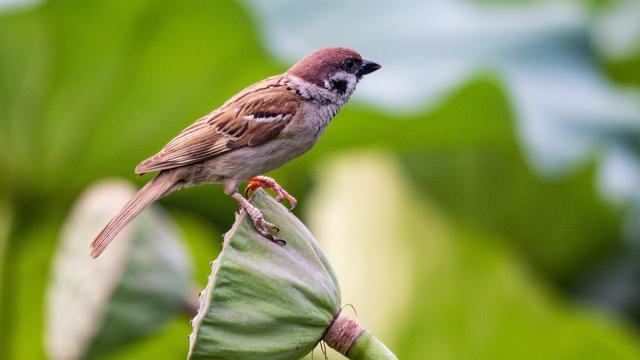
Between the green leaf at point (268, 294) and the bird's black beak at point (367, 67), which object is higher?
the bird's black beak at point (367, 67)

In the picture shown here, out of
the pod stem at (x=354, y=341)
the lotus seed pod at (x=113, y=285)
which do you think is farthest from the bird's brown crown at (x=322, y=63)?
the lotus seed pod at (x=113, y=285)

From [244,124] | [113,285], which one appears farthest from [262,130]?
[113,285]

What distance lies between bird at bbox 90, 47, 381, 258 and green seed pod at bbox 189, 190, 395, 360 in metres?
0.04

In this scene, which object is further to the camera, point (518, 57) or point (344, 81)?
point (518, 57)

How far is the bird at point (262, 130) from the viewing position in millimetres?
1783

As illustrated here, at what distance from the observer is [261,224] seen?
170cm

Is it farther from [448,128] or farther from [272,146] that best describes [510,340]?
[272,146]

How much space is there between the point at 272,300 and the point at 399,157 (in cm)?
346

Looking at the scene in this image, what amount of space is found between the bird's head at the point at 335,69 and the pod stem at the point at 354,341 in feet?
1.12

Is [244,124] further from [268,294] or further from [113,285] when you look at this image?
[113,285]

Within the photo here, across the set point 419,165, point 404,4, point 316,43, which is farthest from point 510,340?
point 404,4

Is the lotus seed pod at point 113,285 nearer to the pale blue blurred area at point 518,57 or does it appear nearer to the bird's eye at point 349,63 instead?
the bird's eye at point 349,63

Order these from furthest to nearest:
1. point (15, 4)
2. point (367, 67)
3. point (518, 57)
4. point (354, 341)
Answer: point (518, 57) < point (15, 4) < point (367, 67) < point (354, 341)

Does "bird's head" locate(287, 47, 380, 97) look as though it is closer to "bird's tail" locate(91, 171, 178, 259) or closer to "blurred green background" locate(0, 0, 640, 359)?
"bird's tail" locate(91, 171, 178, 259)
